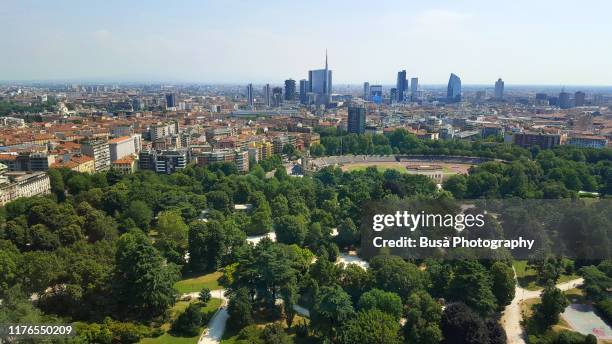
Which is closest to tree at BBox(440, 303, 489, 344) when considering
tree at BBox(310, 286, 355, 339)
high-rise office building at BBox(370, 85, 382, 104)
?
tree at BBox(310, 286, 355, 339)

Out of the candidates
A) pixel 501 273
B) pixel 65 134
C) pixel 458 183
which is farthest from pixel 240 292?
pixel 65 134

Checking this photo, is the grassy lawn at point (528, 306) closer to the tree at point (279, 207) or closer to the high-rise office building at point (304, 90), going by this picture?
the tree at point (279, 207)

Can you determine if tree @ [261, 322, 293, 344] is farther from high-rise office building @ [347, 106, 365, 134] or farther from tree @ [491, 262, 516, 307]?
high-rise office building @ [347, 106, 365, 134]

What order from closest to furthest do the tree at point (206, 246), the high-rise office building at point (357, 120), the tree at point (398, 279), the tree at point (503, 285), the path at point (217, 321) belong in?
the path at point (217, 321), the tree at point (398, 279), the tree at point (503, 285), the tree at point (206, 246), the high-rise office building at point (357, 120)

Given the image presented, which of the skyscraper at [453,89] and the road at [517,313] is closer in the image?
the road at [517,313]

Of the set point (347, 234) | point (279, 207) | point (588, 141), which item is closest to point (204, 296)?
point (347, 234)

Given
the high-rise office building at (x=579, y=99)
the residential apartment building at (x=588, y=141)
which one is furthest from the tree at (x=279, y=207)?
the high-rise office building at (x=579, y=99)

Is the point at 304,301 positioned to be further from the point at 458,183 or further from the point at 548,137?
the point at 548,137
